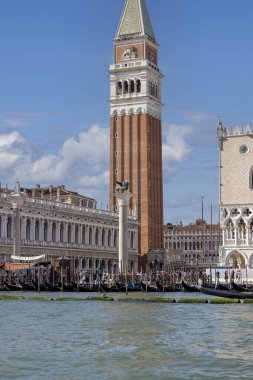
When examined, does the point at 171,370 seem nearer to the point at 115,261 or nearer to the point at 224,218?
the point at 224,218

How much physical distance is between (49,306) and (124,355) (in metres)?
13.9

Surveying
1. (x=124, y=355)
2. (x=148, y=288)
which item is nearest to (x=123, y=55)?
(x=148, y=288)

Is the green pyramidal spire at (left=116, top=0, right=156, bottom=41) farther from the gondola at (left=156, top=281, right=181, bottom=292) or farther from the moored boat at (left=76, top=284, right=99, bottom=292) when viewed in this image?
the moored boat at (left=76, top=284, right=99, bottom=292)

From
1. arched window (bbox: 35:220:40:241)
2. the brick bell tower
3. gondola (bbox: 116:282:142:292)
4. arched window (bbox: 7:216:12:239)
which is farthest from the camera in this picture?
the brick bell tower

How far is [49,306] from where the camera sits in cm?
3094

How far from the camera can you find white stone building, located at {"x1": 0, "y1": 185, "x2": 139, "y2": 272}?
176 ft

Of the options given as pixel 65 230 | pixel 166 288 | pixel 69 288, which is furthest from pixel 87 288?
pixel 65 230

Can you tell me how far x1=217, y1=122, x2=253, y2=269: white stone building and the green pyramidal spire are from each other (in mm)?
23897

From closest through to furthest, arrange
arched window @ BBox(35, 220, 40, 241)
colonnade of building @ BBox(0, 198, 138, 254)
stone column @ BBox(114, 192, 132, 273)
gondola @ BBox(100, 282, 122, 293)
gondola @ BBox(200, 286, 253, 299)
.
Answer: gondola @ BBox(200, 286, 253, 299) → gondola @ BBox(100, 282, 122, 293) → stone column @ BBox(114, 192, 132, 273) → colonnade of building @ BBox(0, 198, 138, 254) → arched window @ BBox(35, 220, 40, 241)

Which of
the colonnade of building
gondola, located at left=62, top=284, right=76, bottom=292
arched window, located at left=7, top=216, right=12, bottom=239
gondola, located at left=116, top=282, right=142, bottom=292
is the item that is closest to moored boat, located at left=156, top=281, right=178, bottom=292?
gondola, located at left=116, top=282, right=142, bottom=292

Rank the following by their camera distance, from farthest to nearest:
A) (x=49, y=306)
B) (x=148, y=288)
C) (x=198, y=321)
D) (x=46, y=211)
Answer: (x=46, y=211)
(x=148, y=288)
(x=49, y=306)
(x=198, y=321)

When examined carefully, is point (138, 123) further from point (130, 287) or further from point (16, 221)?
point (130, 287)

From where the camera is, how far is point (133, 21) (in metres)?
72.4

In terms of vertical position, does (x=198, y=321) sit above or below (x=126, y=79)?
below
